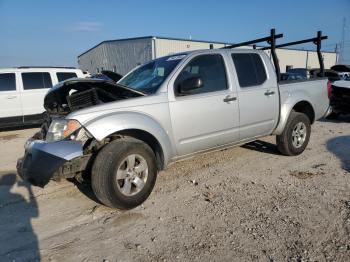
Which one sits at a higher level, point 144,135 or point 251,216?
point 144,135

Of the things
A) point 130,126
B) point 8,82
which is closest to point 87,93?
point 130,126

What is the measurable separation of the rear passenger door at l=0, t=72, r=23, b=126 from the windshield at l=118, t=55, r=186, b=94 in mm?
6099

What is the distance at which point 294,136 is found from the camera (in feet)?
19.5

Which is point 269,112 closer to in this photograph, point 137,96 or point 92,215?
point 137,96

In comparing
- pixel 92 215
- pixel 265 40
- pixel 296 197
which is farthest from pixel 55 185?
pixel 265 40

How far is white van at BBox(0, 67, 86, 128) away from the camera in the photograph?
9.98m

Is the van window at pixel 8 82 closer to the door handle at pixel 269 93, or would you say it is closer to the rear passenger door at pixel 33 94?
the rear passenger door at pixel 33 94

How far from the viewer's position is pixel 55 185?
4898 millimetres

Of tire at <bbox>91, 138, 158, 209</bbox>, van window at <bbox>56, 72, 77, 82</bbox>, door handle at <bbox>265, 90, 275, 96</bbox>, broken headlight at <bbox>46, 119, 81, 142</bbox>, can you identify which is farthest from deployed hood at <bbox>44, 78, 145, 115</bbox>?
van window at <bbox>56, 72, 77, 82</bbox>

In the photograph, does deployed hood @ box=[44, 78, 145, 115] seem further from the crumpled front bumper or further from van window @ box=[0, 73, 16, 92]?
van window @ box=[0, 73, 16, 92]

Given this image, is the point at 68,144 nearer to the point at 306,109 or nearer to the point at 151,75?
the point at 151,75

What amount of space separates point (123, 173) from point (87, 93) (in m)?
1.06

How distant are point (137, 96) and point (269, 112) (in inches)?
91.0

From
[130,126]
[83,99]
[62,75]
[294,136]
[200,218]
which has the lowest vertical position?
[200,218]
